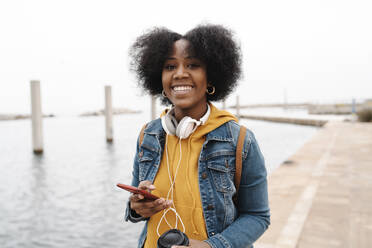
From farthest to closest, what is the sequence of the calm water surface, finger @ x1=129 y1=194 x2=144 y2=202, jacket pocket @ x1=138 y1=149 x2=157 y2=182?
the calm water surface, jacket pocket @ x1=138 y1=149 x2=157 y2=182, finger @ x1=129 y1=194 x2=144 y2=202

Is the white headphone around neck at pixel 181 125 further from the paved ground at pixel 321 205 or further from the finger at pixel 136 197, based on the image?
the paved ground at pixel 321 205

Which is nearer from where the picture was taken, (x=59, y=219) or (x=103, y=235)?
(x=103, y=235)

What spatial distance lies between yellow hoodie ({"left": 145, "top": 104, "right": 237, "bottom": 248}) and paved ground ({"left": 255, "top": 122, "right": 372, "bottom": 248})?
6.80ft

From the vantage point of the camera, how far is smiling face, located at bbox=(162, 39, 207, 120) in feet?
4.15

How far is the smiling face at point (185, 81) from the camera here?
1.27m

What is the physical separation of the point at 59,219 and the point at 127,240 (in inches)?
65.4

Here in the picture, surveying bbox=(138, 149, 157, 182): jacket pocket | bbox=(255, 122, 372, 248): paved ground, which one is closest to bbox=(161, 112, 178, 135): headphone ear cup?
bbox=(138, 149, 157, 182): jacket pocket

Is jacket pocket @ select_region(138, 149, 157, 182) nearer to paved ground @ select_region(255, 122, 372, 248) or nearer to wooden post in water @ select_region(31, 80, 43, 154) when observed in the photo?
paved ground @ select_region(255, 122, 372, 248)

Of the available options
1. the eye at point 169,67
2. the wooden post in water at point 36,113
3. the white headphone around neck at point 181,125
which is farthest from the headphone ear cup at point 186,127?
the wooden post in water at point 36,113

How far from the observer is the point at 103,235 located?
5059mm

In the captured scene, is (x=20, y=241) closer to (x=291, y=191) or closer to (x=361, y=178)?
(x=291, y=191)

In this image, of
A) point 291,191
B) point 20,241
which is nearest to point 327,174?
point 291,191

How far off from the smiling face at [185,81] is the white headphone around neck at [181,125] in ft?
0.16

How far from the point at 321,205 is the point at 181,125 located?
3.63 m
